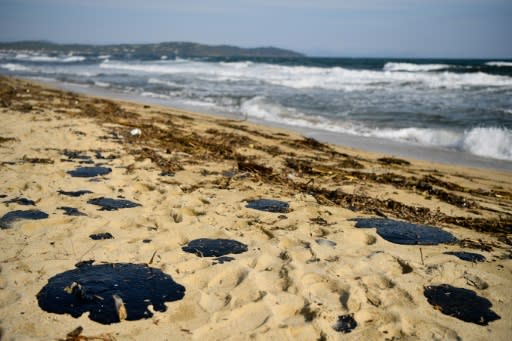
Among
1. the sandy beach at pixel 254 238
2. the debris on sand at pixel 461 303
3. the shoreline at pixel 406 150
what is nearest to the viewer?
the sandy beach at pixel 254 238

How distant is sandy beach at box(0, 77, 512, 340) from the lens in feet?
7.65

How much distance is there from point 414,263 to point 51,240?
2.95 m

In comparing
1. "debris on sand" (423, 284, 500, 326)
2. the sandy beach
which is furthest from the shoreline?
"debris on sand" (423, 284, 500, 326)

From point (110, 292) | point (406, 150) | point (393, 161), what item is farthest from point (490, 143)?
point (110, 292)

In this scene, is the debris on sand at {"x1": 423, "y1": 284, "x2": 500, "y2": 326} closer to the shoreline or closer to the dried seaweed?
the dried seaweed

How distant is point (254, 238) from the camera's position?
3.47 m

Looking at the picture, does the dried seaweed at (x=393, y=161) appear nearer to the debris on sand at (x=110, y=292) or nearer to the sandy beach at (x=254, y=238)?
the sandy beach at (x=254, y=238)

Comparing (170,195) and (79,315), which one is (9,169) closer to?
(170,195)

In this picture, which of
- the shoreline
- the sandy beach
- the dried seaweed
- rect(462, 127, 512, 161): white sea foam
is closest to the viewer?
the sandy beach

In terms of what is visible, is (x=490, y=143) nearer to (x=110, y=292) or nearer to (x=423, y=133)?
(x=423, y=133)

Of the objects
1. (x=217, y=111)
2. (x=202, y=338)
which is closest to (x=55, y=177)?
(x=202, y=338)

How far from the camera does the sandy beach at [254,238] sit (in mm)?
2332

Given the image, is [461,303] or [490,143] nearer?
[461,303]

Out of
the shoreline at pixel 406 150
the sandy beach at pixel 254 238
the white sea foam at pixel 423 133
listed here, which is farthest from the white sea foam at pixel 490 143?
the sandy beach at pixel 254 238
